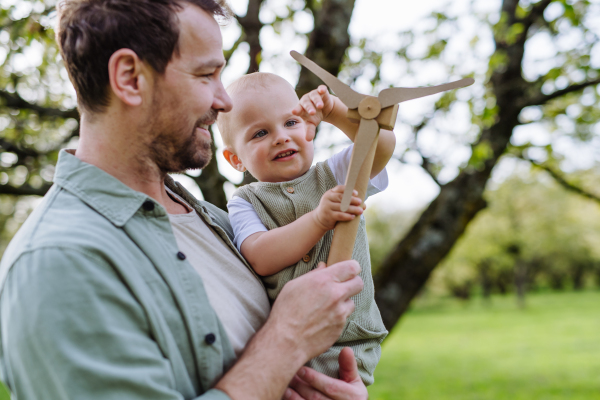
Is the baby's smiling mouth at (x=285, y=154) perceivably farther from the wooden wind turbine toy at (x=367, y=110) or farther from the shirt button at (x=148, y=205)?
the shirt button at (x=148, y=205)

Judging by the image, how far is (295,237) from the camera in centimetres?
195

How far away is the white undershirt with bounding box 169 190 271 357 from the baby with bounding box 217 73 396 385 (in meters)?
0.13

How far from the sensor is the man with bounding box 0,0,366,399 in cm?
126

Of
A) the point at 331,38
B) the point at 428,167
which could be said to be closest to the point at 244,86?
the point at 331,38

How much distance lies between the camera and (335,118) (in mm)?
1950

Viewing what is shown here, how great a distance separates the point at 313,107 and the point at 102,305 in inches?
39.0

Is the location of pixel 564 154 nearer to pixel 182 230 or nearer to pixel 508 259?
pixel 182 230

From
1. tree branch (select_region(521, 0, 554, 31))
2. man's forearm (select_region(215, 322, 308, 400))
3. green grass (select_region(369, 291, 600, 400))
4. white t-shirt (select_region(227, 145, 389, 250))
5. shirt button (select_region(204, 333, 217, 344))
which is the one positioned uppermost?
tree branch (select_region(521, 0, 554, 31))

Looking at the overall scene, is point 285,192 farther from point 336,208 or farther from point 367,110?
point 367,110

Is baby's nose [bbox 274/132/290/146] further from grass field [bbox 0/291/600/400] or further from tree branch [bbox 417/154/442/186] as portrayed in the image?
grass field [bbox 0/291/600/400]

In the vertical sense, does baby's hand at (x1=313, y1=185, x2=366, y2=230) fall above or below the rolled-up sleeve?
above

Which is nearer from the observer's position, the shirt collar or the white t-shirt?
the shirt collar

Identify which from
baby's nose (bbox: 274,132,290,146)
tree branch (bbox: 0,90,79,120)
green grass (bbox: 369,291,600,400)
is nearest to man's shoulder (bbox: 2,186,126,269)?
baby's nose (bbox: 274,132,290,146)

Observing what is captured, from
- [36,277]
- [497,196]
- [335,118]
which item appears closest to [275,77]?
[335,118]
